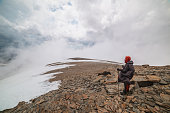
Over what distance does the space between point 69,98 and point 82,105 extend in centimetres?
126

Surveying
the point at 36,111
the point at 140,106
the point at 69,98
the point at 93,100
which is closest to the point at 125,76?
the point at 140,106

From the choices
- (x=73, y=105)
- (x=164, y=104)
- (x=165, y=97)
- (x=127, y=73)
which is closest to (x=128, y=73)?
(x=127, y=73)

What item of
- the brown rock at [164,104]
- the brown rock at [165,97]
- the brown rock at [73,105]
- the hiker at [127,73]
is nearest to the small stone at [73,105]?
the brown rock at [73,105]

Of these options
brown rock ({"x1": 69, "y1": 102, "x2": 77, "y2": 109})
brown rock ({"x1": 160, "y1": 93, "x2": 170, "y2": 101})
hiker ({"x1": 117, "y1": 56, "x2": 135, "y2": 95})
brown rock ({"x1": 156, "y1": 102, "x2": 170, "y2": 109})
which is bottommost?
brown rock ({"x1": 69, "y1": 102, "x2": 77, "y2": 109})

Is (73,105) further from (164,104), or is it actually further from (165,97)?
(165,97)

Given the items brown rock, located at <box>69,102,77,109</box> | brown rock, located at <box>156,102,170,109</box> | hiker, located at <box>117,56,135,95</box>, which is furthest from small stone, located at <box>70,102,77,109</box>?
brown rock, located at <box>156,102,170,109</box>

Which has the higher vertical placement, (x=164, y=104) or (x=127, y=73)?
(x=127, y=73)

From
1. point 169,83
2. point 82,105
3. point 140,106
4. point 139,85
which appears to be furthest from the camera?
point 139,85

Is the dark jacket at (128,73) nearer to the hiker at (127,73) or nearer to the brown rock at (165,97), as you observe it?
the hiker at (127,73)

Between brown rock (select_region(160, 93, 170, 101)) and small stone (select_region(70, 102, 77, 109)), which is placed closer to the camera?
brown rock (select_region(160, 93, 170, 101))

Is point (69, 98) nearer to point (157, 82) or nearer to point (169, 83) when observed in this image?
point (157, 82)

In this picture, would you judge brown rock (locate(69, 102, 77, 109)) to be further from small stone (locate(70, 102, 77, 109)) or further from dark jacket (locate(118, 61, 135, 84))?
dark jacket (locate(118, 61, 135, 84))

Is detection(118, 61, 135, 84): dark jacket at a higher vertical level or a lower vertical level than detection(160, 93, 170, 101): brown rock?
higher

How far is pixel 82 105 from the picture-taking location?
4.27 m
